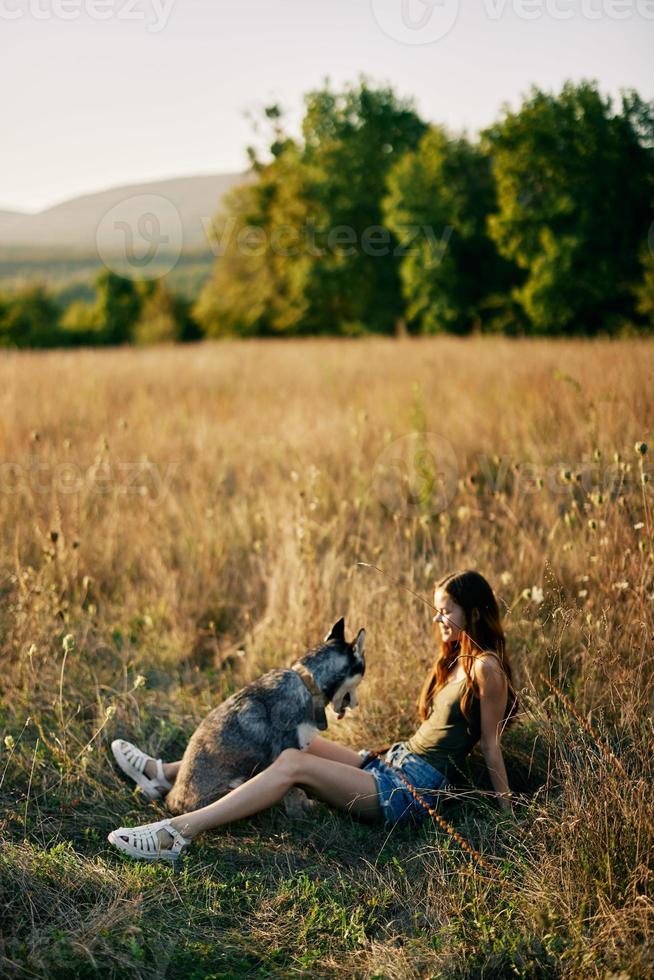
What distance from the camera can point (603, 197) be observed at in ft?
48.3

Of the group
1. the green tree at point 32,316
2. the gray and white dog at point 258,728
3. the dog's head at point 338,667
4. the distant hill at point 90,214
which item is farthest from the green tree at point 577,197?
the green tree at point 32,316

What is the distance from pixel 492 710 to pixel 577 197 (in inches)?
565

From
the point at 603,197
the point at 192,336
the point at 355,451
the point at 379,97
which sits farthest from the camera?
the point at 192,336

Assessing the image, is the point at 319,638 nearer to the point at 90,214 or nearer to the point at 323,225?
the point at 323,225

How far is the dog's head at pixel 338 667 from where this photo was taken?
129 inches

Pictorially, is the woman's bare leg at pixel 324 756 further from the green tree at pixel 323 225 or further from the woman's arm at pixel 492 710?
the green tree at pixel 323 225

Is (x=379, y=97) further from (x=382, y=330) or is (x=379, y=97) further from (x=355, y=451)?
(x=355, y=451)

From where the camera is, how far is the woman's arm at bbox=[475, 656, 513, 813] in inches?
117

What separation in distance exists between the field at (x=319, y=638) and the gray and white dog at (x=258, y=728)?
0.21 meters

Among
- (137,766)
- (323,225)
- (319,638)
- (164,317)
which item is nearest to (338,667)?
(319,638)

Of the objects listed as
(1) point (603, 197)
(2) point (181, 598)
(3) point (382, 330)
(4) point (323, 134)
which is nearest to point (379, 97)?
(4) point (323, 134)

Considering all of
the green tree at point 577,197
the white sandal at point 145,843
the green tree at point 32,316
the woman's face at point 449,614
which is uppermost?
the green tree at point 32,316

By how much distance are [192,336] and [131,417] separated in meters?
33.5

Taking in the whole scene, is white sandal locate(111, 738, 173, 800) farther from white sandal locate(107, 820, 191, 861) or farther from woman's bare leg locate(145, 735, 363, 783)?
white sandal locate(107, 820, 191, 861)
